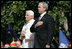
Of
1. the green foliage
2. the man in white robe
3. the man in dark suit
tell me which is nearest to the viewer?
the man in dark suit

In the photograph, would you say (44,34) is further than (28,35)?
No

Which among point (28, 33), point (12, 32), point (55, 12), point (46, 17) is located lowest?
point (12, 32)

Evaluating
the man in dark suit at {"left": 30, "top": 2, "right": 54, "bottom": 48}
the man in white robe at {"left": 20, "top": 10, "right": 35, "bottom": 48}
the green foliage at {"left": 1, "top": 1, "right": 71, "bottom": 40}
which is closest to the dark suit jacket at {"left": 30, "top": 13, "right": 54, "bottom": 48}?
the man in dark suit at {"left": 30, "top": 2, "right": 54, "bottom": 48}

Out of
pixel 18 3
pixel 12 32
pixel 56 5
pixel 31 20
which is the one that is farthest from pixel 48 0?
pixel 31 20

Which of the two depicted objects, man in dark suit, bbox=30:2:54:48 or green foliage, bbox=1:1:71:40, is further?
green foliage, bbox=1:1:71:40

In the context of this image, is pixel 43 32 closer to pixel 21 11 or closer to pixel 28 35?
pixel 28 35

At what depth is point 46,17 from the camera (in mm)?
5141

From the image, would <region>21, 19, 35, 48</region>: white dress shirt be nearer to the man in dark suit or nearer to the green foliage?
the man in dark suit

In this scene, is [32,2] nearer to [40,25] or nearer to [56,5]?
[56,5]

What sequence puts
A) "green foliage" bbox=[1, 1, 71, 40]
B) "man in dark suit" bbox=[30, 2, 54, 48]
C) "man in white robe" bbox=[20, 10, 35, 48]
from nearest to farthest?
"man in dark suit" bbox=[30, 2, 54, 48] → "man in white robe" bbox=[20, 10, 35, 48] → "green foliage" bbox=[1, 1, 71, 40]

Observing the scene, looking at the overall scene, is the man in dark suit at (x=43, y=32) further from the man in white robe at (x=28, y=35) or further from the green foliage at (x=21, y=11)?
the green foliage at (x=21, y=11)

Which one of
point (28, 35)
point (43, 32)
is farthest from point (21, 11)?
point (43, 32)

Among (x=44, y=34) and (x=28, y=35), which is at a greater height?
(x=44, y=34)

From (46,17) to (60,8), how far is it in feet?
17.0
